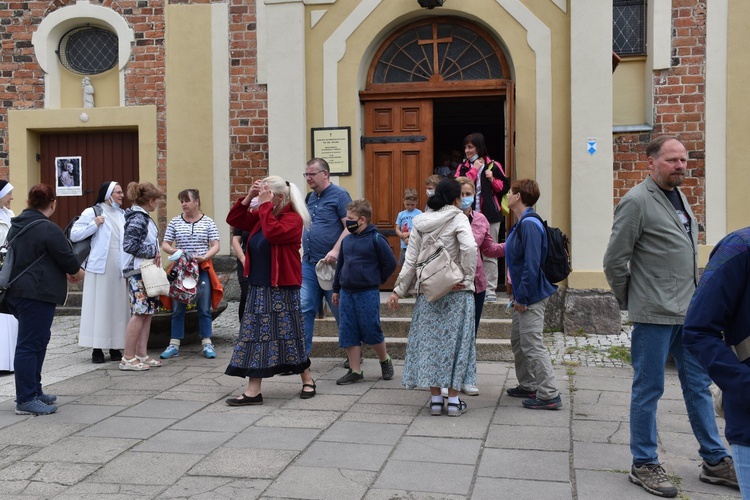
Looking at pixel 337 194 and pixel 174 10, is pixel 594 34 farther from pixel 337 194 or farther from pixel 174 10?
pixel 174 10

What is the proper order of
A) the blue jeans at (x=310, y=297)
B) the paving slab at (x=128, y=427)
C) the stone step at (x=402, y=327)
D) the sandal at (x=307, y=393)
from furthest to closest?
the stone step at (x=402, y=327), the blue jeans at (x=310, y=297), the sandal at (x=307, y=393), the paving slab at (x=128, y=427)

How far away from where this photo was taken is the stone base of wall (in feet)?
28.8

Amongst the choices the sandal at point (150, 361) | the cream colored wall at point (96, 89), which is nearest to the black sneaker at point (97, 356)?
the sandal at point (150, 361)

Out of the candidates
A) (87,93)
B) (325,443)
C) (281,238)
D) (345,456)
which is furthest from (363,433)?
(87,93)

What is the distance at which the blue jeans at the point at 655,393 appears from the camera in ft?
13.9

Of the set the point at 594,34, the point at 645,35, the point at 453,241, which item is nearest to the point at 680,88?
the point at 645,35

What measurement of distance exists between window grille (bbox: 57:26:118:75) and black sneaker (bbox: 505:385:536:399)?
8418 mm

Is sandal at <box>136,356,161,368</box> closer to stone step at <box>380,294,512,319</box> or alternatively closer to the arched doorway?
stone step at <box>380,294,512,319</box>

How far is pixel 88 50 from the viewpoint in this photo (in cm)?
1202

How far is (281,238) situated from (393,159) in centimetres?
421

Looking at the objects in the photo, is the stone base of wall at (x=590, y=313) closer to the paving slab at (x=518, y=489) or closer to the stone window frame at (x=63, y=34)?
the paving slab at (x=518, y=489)

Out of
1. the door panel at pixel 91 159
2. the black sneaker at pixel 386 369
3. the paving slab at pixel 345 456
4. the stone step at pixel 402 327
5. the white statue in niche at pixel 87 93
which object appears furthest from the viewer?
the door panel at pixel 91 159

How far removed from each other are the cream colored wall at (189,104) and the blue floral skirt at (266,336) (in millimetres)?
5325

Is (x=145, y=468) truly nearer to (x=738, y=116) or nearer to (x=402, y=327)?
(x=402, y=327)
